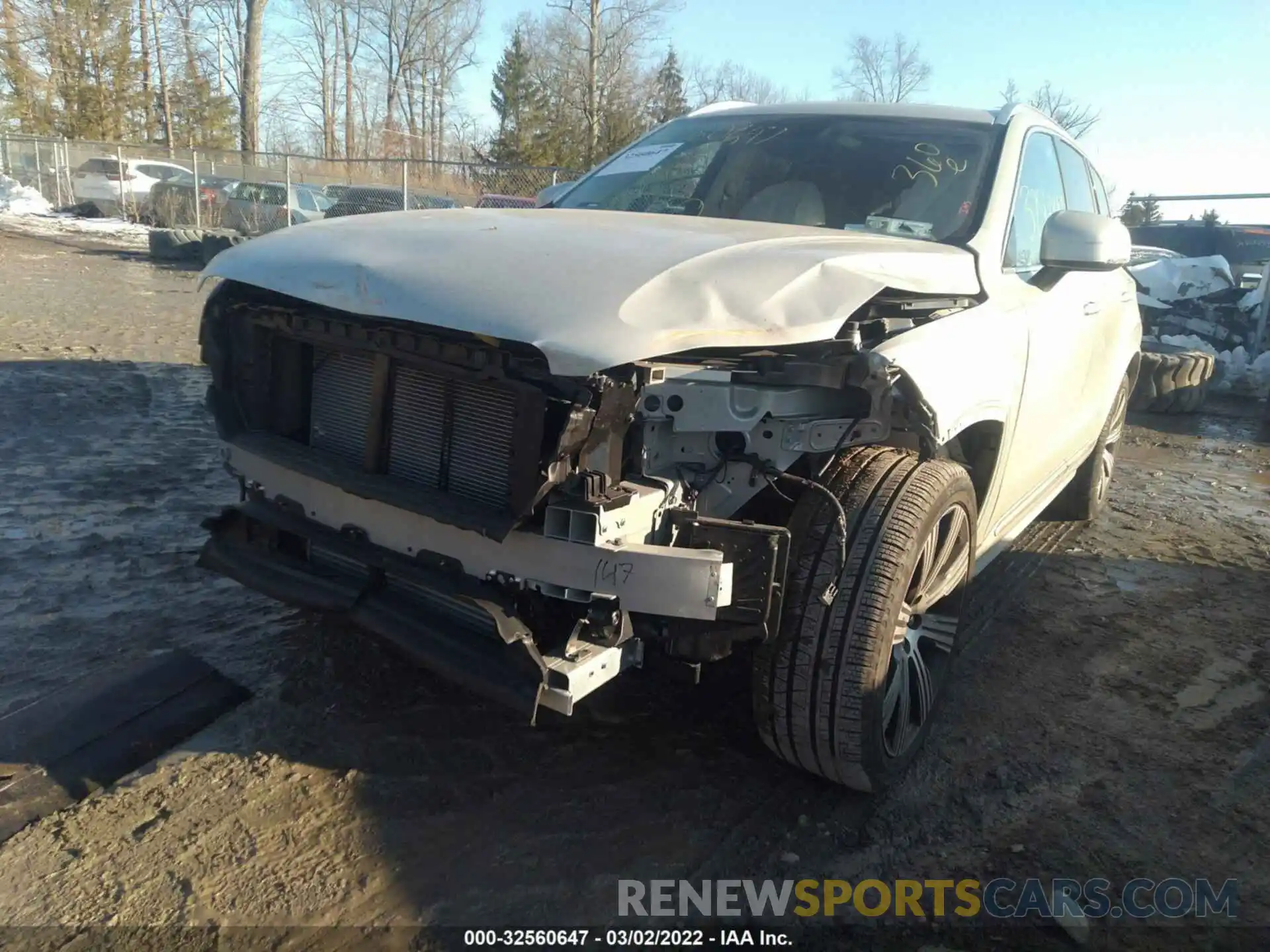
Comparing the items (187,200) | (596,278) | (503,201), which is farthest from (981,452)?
(187,200)

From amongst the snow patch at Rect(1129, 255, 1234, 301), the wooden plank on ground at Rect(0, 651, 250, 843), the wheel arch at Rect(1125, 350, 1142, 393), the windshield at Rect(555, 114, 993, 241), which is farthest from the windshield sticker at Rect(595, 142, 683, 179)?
the snow patch at Rect(1129, 255, 1234, 301)

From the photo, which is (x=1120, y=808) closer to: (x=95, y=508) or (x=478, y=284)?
(x=478, y=284)

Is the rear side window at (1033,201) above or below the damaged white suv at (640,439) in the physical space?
above

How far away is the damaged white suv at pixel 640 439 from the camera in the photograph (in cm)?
229

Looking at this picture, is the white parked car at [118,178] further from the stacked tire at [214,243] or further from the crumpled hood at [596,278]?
the crumpled hood at [596,278]

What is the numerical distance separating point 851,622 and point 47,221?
1044 inches

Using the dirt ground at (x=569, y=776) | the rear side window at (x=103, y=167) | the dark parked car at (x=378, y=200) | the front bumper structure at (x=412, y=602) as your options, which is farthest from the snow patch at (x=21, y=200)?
the front bumper structure at (x=412, y=602)

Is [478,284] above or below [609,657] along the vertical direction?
above

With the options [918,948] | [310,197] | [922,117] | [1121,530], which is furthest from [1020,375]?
[310,197]

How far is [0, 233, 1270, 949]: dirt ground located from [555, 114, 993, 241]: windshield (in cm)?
173

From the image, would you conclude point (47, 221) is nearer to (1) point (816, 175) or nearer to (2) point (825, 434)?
(1) point (816, 175)

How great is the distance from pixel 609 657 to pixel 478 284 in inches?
38.3

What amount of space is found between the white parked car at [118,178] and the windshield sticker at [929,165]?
83.3 feet

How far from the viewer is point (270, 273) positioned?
2.70 metres
